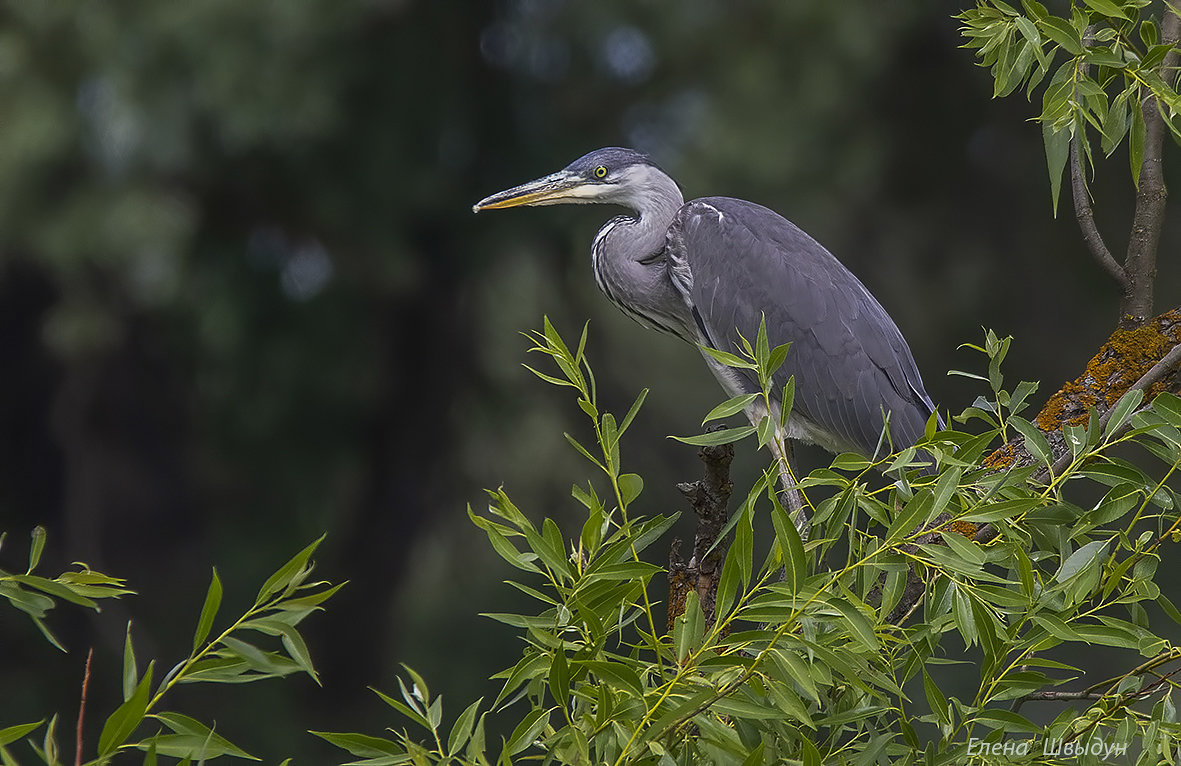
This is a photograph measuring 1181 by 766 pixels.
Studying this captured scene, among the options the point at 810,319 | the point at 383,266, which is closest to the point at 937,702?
the point at 810,319

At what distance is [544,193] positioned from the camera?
2398mm

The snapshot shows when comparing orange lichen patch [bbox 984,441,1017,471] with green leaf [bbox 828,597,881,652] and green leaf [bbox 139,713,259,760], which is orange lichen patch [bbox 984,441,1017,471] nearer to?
green leaf [bbox 828,597,881,652]

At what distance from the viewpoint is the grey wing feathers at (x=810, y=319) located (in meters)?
2.09

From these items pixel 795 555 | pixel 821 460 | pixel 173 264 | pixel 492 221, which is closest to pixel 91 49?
pixel 173 264

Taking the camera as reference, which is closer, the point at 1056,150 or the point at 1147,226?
the point at 1056,150

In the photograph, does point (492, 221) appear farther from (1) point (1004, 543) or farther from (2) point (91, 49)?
(1) point (1004, 543)

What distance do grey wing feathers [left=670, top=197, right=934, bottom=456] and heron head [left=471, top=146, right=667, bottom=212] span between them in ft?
0.70

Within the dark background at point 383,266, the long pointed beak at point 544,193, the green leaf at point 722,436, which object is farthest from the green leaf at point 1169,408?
the dark background at point 383,266

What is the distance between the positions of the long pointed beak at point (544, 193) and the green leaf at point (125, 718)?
1.72 meters

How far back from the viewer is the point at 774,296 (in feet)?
7.16

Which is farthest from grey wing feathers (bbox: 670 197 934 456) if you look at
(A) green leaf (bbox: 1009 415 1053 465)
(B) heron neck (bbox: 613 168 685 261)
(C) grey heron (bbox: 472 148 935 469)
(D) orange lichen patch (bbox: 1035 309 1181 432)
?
(A) green leaf (bbox: 1009 415 1053 465)

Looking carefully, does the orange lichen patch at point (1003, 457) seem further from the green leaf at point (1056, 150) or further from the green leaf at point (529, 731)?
the green leaf at point (529, 731)

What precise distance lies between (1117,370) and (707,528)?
54 centimetres

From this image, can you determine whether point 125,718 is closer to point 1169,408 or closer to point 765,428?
point 765,428
